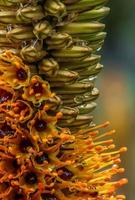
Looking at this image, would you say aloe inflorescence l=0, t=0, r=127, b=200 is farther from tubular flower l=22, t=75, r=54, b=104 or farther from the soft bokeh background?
the soft bokeh background

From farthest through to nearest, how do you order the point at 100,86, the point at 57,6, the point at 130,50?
1. the point at 130,50
2. the point at 100,86
3. the point at 57,6

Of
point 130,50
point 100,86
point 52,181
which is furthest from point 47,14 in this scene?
A: point 130,50

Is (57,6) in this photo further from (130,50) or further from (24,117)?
(130,50)

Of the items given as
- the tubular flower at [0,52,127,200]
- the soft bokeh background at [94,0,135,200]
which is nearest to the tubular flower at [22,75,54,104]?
the tubular flower at [0,52,127,200]

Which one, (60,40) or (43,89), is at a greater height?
(60,40)

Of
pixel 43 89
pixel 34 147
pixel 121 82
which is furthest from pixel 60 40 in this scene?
pixel 121 82

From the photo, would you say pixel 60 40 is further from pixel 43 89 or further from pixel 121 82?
pixel 121 82

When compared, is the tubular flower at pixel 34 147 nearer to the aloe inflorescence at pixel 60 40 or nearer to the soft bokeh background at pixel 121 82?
the aloe inflorescence at pixel 60 40
